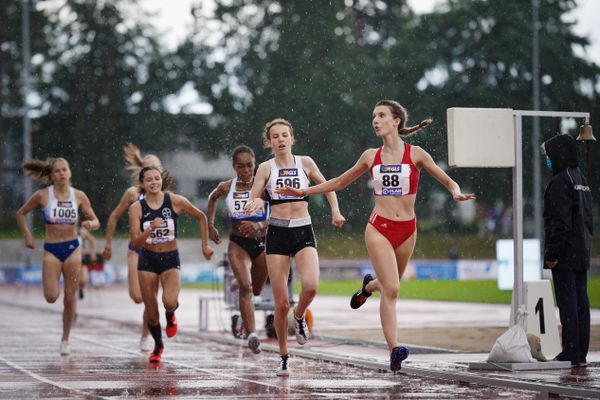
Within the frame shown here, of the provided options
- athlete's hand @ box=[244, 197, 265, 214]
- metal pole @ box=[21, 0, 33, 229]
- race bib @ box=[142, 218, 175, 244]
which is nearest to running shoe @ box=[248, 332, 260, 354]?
race bib @ box=[142, 218, 175, 244]

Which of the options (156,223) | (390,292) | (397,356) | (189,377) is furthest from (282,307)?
(156,223)

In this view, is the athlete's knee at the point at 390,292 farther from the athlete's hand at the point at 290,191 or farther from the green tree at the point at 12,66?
the green tree at the point at 12,66

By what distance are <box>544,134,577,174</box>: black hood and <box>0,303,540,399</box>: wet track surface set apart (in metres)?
2.48

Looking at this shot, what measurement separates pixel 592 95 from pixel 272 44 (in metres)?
9.18

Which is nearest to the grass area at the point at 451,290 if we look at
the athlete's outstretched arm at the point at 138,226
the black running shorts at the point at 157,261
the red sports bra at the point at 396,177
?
the black running shorts at the point at 157,261

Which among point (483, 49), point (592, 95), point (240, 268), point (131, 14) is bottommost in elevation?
point (240, 268)

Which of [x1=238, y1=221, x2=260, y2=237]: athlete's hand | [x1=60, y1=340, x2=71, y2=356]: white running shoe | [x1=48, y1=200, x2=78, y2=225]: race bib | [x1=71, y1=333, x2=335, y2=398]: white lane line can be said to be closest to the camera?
[x1=71, y1=333, x2=335, y2=398]: white lane line

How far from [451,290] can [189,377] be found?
30219mm

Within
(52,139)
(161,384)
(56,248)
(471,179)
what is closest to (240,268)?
(56,248)

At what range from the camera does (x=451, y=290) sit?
41.9m

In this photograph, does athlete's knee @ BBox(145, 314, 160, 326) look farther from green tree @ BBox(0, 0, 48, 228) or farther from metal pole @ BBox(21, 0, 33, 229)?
green tree @ BBox(0, 0, 48, 228)

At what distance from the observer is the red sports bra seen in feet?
37.6

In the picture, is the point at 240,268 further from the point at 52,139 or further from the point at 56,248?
the point at 52,139

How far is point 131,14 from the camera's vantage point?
54.5 m
